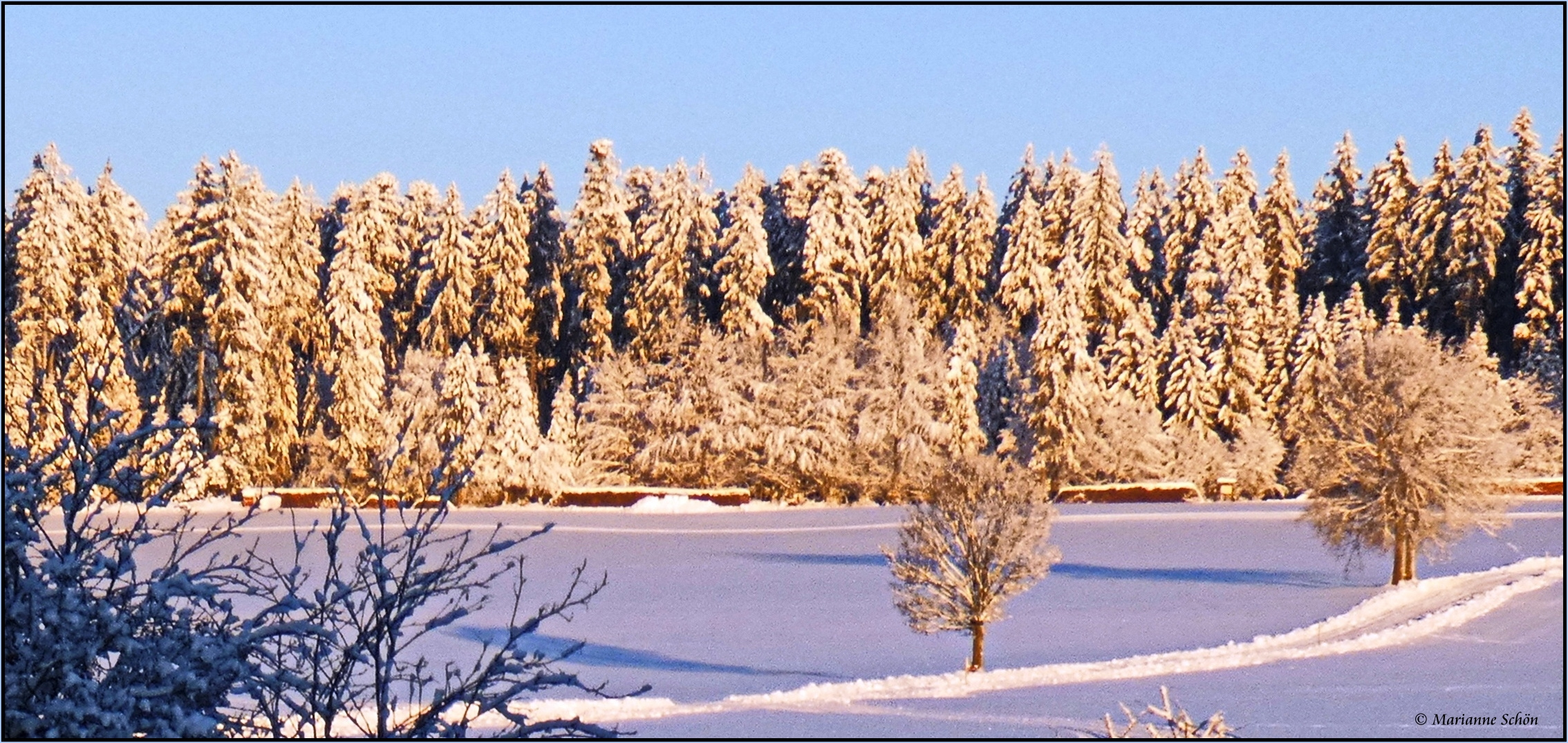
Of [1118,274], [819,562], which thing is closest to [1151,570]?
[819,562]

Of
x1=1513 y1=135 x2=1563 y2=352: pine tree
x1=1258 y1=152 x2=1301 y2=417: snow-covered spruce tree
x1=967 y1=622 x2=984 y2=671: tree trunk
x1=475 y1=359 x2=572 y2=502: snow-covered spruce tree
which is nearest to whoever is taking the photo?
x1=967 y1=622 x2=984 y2=671: tree trunk

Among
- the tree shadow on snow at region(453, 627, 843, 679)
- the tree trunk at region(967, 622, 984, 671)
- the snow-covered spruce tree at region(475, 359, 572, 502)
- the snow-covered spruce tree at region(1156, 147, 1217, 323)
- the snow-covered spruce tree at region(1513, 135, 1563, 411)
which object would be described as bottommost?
the tree shadow on snow at region(453, 627, 843, 679)

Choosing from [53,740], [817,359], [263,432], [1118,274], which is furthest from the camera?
[1118,274]

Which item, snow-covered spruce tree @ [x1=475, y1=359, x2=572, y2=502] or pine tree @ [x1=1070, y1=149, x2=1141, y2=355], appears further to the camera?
pine tree @ [x1=1070, y1=149, x2=1141, y2=355]

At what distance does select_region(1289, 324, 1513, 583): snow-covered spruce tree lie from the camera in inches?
1215

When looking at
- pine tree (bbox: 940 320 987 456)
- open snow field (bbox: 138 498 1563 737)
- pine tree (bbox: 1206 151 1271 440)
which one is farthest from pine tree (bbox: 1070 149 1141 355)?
open snow field (bbox: 138 498 1563 737)

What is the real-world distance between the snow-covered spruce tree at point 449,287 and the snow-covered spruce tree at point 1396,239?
97.0ft

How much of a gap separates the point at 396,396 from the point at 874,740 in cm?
3537

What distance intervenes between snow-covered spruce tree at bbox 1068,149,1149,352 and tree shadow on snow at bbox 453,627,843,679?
100ft

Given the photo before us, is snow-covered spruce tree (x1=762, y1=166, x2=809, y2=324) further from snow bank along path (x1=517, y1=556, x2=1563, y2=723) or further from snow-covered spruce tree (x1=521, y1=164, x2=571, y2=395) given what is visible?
snow bank along path (x1=517, y1=556, x2=1563, y2=723)

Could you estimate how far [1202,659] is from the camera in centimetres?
2317

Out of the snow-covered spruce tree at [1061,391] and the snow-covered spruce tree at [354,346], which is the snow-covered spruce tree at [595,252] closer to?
the snow-covered spruce tree at [354,346]

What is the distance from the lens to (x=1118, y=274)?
183 ft

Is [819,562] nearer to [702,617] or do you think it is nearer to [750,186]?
[702,617]
